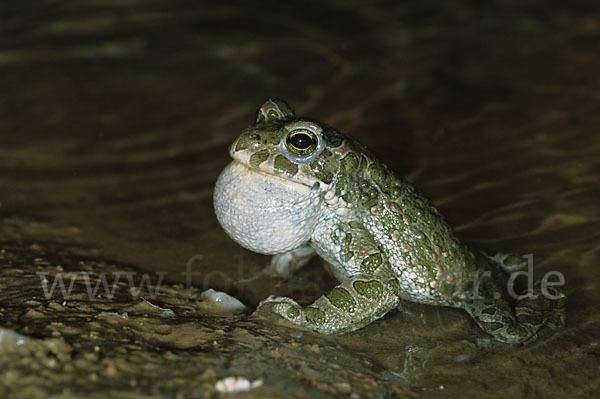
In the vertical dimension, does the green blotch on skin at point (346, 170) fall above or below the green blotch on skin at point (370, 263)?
above

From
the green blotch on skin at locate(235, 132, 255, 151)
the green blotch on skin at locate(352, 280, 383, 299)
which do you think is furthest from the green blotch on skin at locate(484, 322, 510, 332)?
the green blotch on skin at locate(235, 132, 255, 151)

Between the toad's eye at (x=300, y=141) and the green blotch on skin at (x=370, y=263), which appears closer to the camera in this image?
the toad's eye at (x=300, y=141)

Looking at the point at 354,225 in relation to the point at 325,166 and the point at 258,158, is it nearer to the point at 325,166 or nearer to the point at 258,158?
the point at 325,166

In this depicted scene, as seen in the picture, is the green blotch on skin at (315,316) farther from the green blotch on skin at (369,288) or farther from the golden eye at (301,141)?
the golden eye at (301,141)

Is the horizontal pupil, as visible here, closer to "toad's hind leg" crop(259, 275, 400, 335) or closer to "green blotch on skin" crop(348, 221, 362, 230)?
"green blotch on skin" crop(348, 221, 362, 230)

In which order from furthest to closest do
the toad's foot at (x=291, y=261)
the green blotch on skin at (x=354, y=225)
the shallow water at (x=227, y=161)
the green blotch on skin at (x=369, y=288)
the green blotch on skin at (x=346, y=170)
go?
the toad's foot at (x=291, y=261)
the green blotch on skin at (x=354, y=225)
the green blotch on skin at (x=346, y=170)
the green blotch on skin at (x=369, y=288)
the shallow water at (x=227, y=161)

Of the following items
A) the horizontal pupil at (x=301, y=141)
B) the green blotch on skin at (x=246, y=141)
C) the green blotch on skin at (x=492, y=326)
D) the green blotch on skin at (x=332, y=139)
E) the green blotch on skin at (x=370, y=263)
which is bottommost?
the green blotch on skin at (x=492, y=326)

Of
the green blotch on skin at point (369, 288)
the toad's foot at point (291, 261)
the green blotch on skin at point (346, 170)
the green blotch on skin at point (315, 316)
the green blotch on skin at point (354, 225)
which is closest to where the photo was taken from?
the green blotch on skin at point (315, 316)

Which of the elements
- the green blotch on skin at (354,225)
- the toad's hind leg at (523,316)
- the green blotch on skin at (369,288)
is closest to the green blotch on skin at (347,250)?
the green blotch on skin at (354,225)
